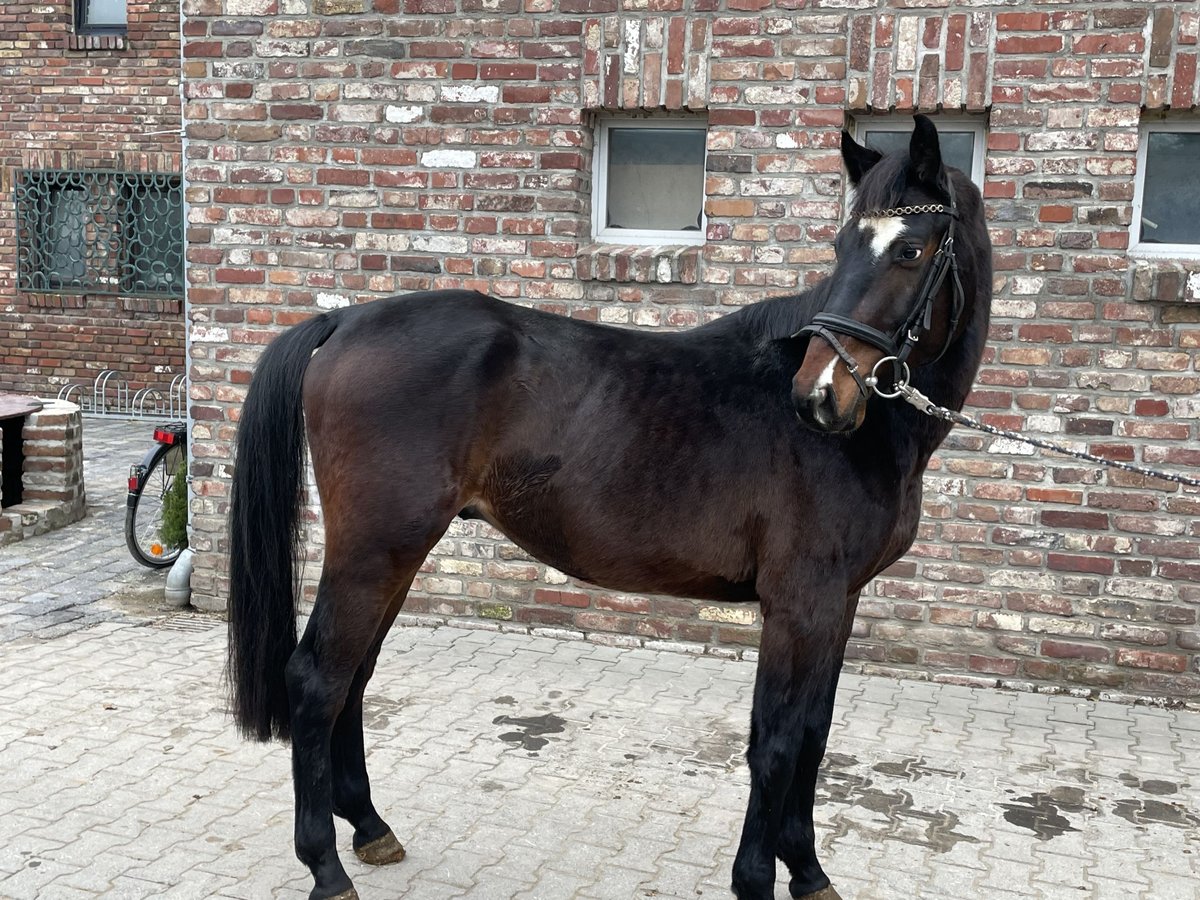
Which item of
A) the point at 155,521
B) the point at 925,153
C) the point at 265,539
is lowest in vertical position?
the point at 155,521

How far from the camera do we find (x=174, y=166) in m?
12.8

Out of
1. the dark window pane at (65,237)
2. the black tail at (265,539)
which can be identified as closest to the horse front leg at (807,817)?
the black tail at (265,539)

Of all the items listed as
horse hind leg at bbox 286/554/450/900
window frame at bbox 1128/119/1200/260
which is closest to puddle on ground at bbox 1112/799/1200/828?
window frame at bbox 1128/119/1200/260

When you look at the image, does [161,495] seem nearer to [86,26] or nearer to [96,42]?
[96,42]

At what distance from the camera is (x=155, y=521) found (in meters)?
7.07

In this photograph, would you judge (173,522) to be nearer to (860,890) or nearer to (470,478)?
(470,478)

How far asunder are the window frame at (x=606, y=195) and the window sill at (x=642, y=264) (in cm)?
14

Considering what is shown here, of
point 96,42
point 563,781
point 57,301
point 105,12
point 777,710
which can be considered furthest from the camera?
point 105,12

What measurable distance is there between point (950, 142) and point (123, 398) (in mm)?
11024

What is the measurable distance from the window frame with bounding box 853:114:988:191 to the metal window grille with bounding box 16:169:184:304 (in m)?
10.1

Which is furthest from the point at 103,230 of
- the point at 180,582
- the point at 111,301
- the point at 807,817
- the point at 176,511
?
the point at 807,817

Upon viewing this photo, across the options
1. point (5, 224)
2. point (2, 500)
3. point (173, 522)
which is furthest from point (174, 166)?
point (173, 522)

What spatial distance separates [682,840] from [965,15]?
141 inches

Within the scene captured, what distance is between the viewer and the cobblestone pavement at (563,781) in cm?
337
